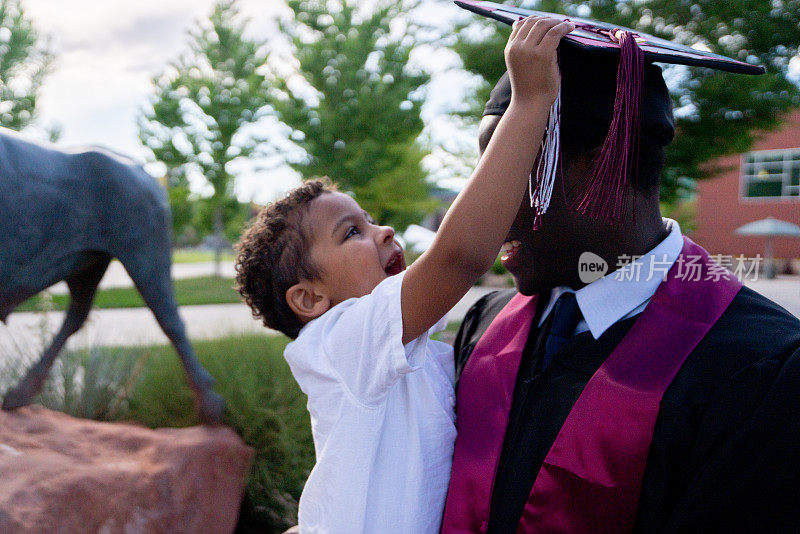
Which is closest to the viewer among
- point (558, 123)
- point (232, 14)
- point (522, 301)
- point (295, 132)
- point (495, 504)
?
point (558, 123)

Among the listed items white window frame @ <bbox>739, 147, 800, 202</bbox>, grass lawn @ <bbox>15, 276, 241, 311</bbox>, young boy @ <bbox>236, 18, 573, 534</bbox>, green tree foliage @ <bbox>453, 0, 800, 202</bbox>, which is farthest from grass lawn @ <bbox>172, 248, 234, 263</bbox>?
young boy @ <bbox>236, 18, 573, 534</bbox>

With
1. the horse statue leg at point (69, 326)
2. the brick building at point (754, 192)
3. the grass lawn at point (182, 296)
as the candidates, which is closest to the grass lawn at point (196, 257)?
the grass lawn at point (182, 296)

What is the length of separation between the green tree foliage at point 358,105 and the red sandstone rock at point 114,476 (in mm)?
10332

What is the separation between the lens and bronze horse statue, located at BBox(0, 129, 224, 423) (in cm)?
278

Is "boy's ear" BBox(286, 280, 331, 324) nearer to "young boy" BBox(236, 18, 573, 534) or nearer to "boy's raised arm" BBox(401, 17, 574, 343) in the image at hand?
"young boy" BBox(236, 18, 573, 534)

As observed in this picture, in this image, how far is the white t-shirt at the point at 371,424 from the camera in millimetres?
1222

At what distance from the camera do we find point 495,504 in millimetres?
1334

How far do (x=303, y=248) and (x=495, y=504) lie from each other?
0.78 meters

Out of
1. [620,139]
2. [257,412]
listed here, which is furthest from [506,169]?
[257,412]

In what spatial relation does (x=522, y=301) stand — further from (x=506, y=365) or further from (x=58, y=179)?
(x=58, y=179)

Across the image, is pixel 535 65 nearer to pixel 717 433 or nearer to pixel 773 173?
pixel 717 433

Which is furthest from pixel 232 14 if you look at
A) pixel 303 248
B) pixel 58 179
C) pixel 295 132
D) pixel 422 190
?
pixel 303 248

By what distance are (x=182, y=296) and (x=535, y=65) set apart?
15.6 m

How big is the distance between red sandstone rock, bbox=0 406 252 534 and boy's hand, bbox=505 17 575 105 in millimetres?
2712
